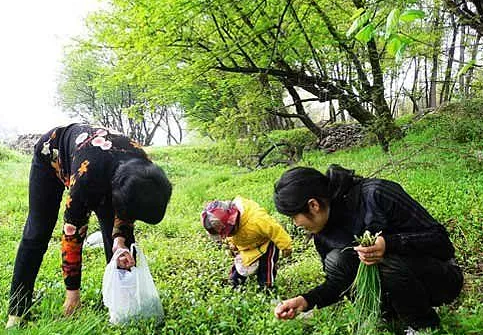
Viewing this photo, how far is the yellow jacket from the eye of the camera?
3.00 m

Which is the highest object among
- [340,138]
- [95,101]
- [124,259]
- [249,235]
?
[95,101]

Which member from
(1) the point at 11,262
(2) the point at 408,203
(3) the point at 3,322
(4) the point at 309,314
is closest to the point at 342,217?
(2) the point at 408,203

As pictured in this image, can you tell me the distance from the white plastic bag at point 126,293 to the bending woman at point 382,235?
0.85 meters

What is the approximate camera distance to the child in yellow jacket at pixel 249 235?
2945mm

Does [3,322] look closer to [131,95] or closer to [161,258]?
[161,258]

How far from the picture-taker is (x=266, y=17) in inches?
239

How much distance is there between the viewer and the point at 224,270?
3441 millimetres

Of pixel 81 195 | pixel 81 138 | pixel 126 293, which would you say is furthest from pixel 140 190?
pixel 126 293

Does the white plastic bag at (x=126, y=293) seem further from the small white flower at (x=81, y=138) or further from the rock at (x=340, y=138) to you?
the rock at (x=340, y=138)

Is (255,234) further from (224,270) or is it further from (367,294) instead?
(367,294)

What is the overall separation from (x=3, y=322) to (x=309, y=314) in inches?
67.1

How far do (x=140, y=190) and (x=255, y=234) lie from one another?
124 centimetres

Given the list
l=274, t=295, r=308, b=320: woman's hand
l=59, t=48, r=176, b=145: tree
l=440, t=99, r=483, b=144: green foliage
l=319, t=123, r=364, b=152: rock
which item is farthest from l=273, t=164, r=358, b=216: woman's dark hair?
l=59, t=48, r=176, b=145: tree

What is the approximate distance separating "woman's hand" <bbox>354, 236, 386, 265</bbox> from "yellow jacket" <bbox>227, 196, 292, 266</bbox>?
4.02ft
